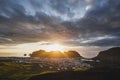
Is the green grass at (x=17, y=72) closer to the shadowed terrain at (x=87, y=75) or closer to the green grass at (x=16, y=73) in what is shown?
the green grass at (x=16, y=73)

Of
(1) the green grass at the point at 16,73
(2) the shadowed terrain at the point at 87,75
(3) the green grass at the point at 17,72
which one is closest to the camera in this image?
(2) the shadowed terrain at the point at 87,75

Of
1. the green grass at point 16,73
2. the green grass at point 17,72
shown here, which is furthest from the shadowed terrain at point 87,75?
the green grass at point 16,73

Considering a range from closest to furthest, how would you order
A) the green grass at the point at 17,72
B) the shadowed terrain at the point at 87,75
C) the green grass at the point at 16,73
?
the shadowed terrain at the point at 87,75
the green grass at the point at 17,72
the green grass at the point at 16,73

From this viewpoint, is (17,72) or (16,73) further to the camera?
(17,72)

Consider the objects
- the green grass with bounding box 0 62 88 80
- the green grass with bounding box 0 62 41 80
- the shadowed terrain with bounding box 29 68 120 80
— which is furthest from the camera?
the green grass with bounding box 0 62 41 80

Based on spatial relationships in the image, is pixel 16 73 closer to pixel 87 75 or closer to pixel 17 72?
pixel 17 72

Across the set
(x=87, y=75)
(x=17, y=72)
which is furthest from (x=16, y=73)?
(x=87, y=75)

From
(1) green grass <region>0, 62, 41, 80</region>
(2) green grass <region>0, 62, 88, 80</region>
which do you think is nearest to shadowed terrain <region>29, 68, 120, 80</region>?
(2) green grass <region>0, 62, 88, 80</region>

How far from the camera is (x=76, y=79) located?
123 ft

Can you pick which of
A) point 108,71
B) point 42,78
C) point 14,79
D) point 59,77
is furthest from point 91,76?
point 14,79

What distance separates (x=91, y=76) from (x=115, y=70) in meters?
6.27

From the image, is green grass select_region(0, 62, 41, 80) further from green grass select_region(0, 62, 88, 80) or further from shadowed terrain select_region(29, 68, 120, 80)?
shadowed terrain select_region(29, 68, 120, 80)

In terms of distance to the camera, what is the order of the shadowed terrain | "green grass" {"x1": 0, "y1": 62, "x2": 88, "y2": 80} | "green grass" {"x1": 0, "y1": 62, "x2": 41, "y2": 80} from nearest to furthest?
the shadowed terrain, "green grass" {"x1": 0, "y1": 62, "x2": 88, "y2": 80}, "green grass" {"x1": 0, "y1": 62, "x2": 41, "y2": 80}

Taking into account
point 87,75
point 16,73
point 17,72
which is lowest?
point 16,73
